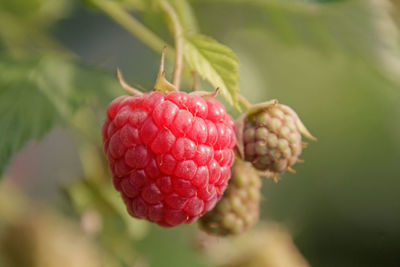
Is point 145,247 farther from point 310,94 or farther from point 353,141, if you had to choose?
point 353,141

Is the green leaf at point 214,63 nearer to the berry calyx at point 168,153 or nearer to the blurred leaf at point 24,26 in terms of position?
the berry calyx at point 168,153

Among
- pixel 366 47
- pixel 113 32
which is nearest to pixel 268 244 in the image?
pixel 366 47

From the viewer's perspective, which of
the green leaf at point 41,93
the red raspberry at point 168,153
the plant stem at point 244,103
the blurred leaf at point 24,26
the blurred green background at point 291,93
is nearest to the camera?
the red raspberry at point 168,153

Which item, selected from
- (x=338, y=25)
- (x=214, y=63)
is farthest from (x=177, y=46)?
(x=338, y=25)

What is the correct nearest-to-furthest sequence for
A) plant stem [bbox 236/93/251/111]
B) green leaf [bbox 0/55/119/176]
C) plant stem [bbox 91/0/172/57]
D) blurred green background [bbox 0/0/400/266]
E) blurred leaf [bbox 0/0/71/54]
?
plant stem [bbox 236/93/251/111], green leaf [bbox 0/55/119/176], plant stem [bbox 91/0/172/57], blurred green background [bbox 0/0/400/266], blurred leaf [bbox 0/0/71/54]

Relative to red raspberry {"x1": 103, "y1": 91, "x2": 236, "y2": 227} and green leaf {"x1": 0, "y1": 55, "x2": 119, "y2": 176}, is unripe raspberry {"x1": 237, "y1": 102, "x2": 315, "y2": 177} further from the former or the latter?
green leaf {"x1": 0, "y1": 55, "x2": 119, "y2": 176}

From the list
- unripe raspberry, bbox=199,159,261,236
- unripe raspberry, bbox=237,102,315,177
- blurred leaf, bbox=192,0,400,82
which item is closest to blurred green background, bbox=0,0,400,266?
blurred leaf, bbox=192,0,400,82

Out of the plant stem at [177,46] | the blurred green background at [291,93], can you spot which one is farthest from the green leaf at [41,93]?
the plant stem at [177,46]
